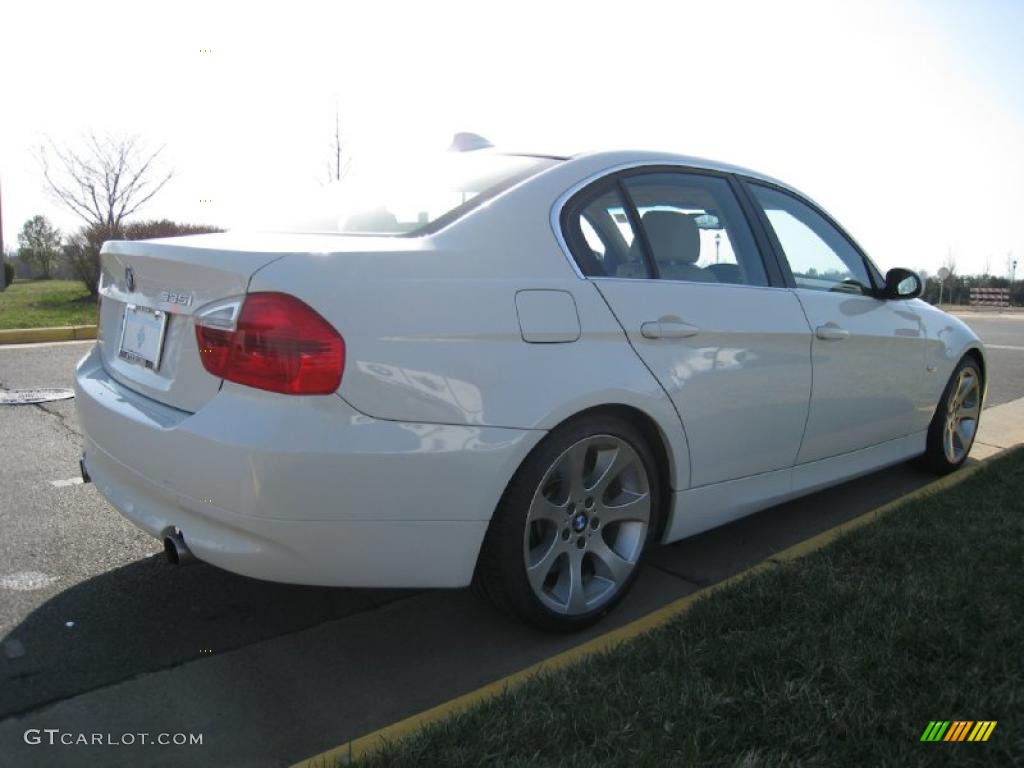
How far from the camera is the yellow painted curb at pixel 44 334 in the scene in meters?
10.9

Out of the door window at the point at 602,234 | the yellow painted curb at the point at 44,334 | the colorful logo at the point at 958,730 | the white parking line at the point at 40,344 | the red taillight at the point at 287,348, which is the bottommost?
the colorful logo at the point at 958,730

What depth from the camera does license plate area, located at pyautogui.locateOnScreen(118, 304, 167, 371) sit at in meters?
2.61

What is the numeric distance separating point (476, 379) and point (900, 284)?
8.82 ft

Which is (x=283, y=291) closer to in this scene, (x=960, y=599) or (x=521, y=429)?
(x=521, y=429)

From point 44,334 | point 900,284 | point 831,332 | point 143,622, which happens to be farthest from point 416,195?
point 44,334

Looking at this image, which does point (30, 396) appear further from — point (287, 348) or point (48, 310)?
point (48, 310)

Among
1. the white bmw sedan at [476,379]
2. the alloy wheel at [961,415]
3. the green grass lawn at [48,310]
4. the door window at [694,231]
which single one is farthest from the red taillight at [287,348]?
the green grass lawn at [48,310]

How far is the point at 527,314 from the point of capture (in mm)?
2531

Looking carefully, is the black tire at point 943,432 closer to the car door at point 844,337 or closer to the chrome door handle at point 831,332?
the car door at point 844,337

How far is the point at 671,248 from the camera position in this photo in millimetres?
3174

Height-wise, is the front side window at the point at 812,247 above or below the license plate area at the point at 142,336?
above

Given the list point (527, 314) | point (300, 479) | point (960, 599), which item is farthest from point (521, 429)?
point (960, 599)

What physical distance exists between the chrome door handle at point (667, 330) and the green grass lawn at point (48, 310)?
11.1 metres

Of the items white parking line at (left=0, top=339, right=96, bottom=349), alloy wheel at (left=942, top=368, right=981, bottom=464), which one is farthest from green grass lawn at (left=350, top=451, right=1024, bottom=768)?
white parking line at (left=0, top=339, right=96, bottom=349)
